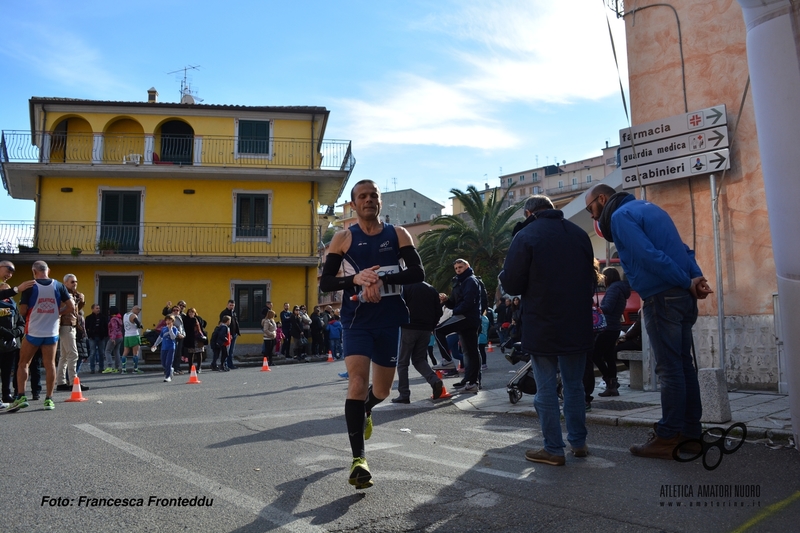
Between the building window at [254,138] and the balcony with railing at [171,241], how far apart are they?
3479mm

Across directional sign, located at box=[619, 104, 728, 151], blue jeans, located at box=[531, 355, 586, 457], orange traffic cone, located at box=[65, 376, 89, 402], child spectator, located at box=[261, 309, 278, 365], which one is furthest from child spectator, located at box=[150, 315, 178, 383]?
blue jeans, located at box=[531, 355, 586, 457]

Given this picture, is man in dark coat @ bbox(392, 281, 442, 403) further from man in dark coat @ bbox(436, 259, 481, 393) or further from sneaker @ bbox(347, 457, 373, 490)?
sneaker @ bbox(347, 457, 373, 490)

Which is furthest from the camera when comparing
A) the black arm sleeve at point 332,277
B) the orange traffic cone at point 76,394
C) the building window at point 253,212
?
the building window at point 253,212

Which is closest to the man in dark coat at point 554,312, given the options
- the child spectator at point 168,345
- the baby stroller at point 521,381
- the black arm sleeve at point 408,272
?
the black arm sleeve at point 408,272

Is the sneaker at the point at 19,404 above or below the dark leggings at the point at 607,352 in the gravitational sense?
below

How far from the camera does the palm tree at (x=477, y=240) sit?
36312 mm

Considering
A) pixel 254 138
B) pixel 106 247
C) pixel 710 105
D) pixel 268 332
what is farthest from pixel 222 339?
pixel 254 138

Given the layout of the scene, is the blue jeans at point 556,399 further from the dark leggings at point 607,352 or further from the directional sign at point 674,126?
the directional sign at point 674,126

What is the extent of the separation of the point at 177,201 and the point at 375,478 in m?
28.1

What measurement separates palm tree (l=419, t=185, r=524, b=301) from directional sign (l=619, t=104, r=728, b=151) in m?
26.2

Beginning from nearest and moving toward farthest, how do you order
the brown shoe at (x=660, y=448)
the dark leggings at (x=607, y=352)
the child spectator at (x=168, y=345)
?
the brown shoe at (x=660, y=448) → the dark leggings at (x=607, y=352) → the child spectator at (x=168, y=345)

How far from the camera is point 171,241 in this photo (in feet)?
99.3

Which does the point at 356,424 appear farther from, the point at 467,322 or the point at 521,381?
the point at 467,322

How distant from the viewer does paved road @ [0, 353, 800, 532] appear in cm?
362
